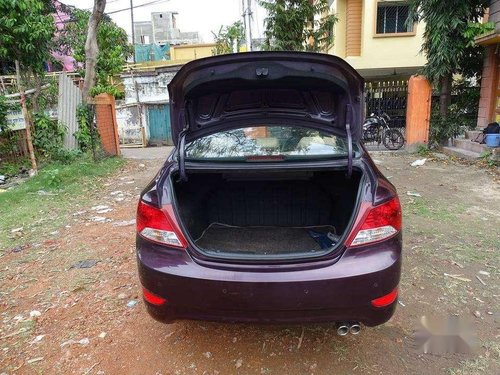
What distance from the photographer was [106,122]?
1006 cm

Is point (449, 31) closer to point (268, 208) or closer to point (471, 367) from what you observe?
point (268, 208)

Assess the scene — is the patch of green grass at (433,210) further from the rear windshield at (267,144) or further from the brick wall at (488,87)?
the brick wall at (488,87)

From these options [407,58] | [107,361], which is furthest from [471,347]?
[407,58]

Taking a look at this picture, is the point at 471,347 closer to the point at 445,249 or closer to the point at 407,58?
the point at 445,249

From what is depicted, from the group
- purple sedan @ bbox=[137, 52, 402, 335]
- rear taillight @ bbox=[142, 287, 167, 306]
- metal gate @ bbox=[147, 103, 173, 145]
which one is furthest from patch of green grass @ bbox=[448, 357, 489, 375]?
metal gate @ bbox=[147, 103, 173, 145]

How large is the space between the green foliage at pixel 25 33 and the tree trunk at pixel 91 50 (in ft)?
3.32

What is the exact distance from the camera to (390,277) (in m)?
1.90

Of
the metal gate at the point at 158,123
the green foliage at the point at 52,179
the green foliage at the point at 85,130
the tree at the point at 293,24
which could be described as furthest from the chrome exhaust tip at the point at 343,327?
the metal gate at the point at 158,123

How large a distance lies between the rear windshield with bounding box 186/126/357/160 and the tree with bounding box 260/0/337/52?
10589 millimetres

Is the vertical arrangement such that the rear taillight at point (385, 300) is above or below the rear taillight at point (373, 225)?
below

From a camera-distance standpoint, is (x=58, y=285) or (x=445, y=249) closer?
(x=58, y=285)

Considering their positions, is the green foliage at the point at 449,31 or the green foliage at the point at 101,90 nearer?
the green foliage at the point at 449,31

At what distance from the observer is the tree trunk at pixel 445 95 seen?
948 cm

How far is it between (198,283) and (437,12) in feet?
30.4
